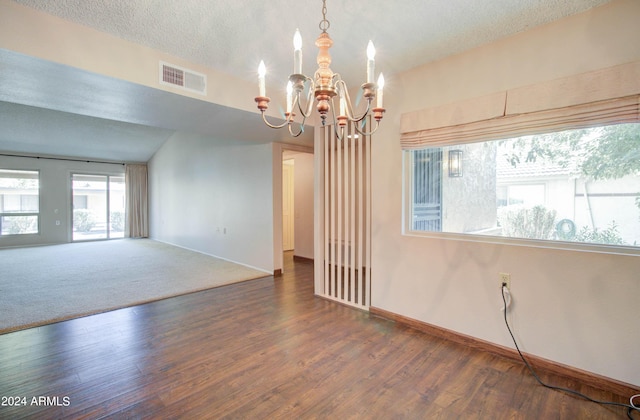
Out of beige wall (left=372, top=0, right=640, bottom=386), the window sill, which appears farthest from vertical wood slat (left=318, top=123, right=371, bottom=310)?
the window sill

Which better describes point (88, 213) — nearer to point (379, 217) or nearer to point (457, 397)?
point (379, 217)

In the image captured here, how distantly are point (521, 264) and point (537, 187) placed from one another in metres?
0.62

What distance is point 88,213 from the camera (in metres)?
8.60

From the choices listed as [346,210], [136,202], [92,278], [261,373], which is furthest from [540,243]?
[136,202]

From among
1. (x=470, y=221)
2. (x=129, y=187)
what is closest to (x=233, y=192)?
(x=470, y=221)

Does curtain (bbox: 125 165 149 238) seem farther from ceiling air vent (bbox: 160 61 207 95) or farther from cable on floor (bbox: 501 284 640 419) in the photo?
cable on floor (bbox: 501 284 640 419)

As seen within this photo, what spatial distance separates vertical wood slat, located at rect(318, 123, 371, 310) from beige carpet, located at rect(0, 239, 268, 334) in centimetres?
172

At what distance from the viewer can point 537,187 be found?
2.26 meters

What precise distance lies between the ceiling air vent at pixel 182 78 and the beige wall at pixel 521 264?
1.83m

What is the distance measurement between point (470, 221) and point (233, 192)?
4444 millimetres

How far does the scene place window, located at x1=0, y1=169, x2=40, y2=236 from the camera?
23.7 ft

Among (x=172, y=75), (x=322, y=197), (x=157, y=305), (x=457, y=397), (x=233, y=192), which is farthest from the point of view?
(x=233, y=192)

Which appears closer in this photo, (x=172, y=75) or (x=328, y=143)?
(x=172, y=75)

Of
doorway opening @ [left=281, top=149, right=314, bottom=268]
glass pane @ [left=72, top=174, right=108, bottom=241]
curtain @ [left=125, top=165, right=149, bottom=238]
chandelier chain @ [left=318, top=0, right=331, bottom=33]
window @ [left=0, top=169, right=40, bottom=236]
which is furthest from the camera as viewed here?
curtain @ [left=125, top=165, right=149, bottom=238]
